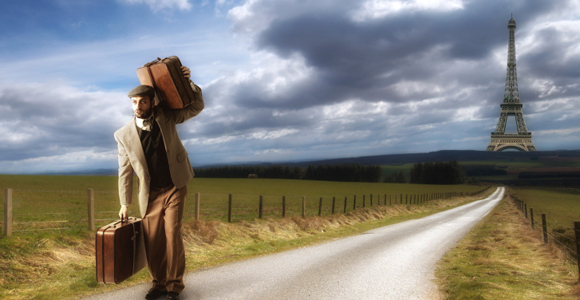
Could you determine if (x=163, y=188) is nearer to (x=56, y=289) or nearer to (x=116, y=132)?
(x=116, y=132)

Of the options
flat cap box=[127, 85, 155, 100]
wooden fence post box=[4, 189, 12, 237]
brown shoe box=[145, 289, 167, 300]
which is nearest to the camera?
flat cap box=[127, 85, 155, 100]

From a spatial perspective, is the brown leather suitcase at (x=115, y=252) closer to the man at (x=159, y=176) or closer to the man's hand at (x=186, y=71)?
the man at (x=159, y=176)

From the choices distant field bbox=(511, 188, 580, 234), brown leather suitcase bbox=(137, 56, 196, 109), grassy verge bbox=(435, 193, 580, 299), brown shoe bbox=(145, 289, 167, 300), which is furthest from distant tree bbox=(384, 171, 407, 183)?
brown leather suitcase bbox=(137, 56, 196, 109)

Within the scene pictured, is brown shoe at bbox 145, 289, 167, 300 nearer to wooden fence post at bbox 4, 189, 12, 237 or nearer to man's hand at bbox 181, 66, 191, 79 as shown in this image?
man's hand at bbox 181, 66, 191, 79

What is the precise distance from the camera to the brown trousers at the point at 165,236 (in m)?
4.41

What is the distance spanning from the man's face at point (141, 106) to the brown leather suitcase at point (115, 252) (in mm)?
1227

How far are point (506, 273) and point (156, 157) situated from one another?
6286 millimetres

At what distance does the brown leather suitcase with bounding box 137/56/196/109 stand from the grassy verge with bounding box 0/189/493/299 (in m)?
2.64

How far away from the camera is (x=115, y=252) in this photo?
4.08 metres

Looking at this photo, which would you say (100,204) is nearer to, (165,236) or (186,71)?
(165,236)

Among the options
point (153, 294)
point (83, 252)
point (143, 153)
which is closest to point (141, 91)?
point (143, 153)

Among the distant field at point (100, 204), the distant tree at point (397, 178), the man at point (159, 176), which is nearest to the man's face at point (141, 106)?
the man at point (159, 176)

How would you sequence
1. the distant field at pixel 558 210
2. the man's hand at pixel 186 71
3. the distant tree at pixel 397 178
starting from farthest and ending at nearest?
the distant tree at pixel 397 178 < the distant field at pixel 558 210 < the man's hand at pixel 186 71

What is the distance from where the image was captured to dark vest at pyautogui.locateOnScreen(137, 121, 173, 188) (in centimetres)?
436
